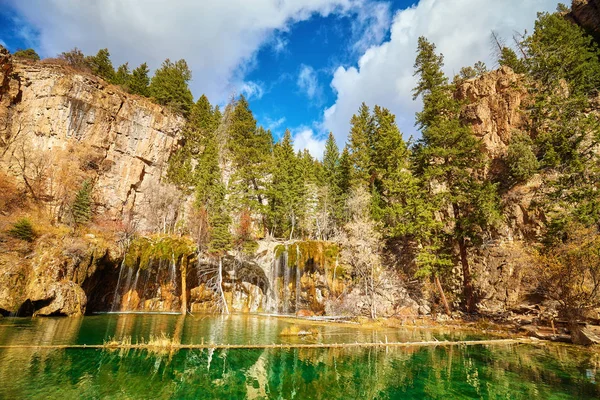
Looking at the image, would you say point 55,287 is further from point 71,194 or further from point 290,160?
point 290,160

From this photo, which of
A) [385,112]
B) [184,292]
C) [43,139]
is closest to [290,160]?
[385,112]

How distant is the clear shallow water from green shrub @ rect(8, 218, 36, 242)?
395 inches

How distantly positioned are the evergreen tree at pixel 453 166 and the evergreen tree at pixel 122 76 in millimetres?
48490

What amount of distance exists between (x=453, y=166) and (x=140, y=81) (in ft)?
178

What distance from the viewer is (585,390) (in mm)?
10547

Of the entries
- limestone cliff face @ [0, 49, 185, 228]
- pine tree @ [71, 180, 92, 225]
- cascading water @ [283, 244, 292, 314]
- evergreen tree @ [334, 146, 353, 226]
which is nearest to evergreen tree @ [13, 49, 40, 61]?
limestone cliff face @ [0, 49, 185, 228]

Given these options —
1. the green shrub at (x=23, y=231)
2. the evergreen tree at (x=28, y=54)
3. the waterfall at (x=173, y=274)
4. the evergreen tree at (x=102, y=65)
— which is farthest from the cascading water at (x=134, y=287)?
the evergreen tree at (x=28, y=54)

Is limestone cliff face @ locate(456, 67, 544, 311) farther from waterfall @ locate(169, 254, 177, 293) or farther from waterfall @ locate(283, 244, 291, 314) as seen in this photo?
waterfall @ locate(169, 254, 177, 293)

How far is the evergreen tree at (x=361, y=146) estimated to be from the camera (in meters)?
41.2

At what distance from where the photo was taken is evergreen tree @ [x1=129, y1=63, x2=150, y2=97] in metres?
51.9

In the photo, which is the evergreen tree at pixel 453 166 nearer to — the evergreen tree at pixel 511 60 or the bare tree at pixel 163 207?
the evergreen tree at pixel 511 60

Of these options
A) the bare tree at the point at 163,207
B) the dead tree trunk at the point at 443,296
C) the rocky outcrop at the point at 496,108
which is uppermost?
the rocky outcrop at the point at 496,108

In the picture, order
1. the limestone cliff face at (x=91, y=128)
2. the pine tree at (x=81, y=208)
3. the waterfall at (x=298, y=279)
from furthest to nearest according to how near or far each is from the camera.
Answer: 1. the limestone cliff face at (x=91, y=128)
2. the pine tree at (x=81, y=208)
3. the waterfall at (x=298, y=279)

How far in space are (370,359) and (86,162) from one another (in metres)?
45.4
